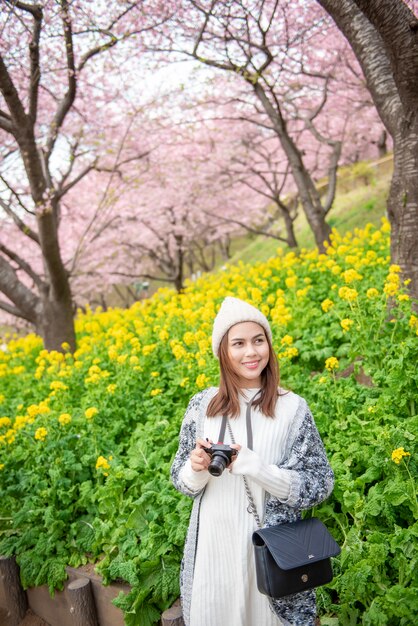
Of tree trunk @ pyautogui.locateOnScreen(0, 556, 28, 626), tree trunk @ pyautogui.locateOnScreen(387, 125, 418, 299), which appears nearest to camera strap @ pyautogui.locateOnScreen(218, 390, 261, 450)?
tree trunk @ pyautogui.locateOnScreen(0, 556, 28, 626)

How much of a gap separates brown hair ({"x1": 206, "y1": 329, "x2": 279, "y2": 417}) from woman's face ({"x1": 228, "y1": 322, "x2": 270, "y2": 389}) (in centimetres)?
3

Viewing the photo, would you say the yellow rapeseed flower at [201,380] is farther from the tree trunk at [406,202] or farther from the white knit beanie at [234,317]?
the tree trunk at [406,202]

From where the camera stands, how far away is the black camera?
1.93 metres

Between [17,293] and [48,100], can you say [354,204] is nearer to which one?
[48,100]

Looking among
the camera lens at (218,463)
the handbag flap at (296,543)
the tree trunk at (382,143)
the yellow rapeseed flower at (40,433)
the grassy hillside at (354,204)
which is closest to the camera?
the camera lens at (218,463)

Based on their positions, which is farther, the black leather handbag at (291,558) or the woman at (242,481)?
the woman at (242,481)

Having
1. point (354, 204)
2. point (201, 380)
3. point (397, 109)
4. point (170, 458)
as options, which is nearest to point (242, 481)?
point (170, 458)

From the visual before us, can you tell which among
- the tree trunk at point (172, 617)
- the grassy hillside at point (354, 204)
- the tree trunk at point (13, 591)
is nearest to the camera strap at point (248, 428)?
the tree trunk at point (172, 617)

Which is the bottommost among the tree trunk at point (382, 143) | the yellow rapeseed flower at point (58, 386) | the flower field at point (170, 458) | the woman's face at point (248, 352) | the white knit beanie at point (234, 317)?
the flower field at point (170, 458)

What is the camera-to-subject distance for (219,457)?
1.99 m

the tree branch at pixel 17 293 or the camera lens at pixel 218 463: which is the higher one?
the tree branch at pixel 17 293

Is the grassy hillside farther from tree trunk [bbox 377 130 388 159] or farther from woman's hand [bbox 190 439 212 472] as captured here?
woman's hand [bbox 190 439 212 472]

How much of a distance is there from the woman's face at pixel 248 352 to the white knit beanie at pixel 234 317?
27 millimetres

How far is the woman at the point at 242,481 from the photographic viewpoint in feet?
7.31
